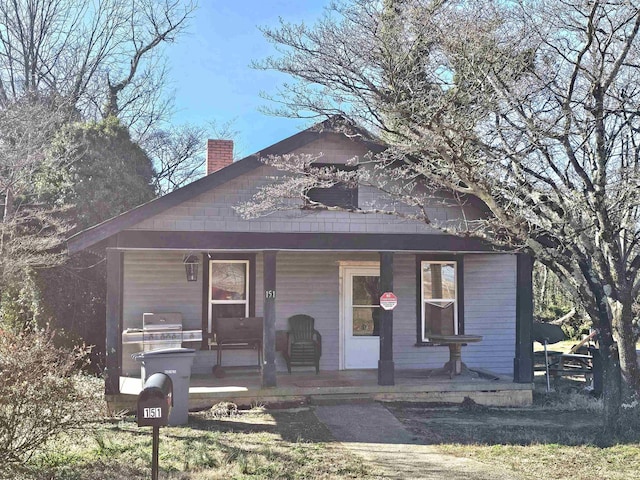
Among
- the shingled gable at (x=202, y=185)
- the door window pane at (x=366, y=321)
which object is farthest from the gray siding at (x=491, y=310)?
the shingled gable at (x=202, y=185)

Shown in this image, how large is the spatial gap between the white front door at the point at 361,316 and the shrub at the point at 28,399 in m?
7.08

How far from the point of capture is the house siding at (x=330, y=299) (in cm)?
1155

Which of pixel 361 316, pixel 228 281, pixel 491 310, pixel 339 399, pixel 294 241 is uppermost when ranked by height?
pixel 294 241

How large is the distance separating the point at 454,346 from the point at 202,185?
17.5 ft

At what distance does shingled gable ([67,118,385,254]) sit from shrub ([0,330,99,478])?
3700 millimetres

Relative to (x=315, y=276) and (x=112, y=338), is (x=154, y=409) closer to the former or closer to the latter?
(x=112, y=338)

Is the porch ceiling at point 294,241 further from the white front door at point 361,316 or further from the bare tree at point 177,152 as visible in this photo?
the bare tree at point 177,152

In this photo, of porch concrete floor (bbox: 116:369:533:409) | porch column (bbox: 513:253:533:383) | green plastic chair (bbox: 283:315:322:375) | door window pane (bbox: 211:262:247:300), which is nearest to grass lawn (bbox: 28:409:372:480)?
porch concrete floor (bbox: 116:369:533:409)

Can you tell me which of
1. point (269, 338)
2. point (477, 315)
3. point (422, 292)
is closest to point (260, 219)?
point (269, 338)

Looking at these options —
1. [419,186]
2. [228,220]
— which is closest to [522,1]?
[419,186]

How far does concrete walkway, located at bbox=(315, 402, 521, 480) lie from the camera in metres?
6.36

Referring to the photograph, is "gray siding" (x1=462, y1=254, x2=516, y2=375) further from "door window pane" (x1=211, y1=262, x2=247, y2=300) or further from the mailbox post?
the mailbox post

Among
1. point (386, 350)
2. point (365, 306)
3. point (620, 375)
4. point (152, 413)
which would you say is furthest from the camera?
point (365, 306)

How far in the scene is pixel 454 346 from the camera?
36.3ft
